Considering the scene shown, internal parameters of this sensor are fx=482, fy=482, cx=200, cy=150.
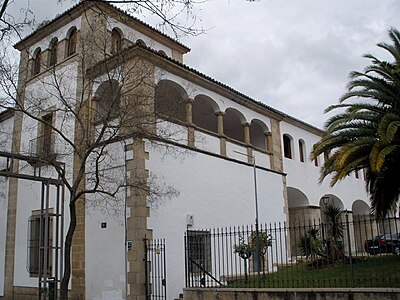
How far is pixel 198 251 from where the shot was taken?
14367 mm

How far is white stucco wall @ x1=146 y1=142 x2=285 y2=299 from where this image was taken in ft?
45.6

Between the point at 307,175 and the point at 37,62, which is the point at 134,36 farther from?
the point at 307,175

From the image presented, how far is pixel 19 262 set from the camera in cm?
1709

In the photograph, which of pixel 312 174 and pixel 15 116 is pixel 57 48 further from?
pixel 312 174

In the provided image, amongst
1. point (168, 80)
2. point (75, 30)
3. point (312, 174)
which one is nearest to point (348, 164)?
point (168, 80)

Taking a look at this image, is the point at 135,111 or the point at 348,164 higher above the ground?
the point at 135,111

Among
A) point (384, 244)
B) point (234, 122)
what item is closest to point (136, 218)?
point (384, 244)

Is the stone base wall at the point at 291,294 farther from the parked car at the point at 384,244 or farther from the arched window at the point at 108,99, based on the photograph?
the arched window at the point at 108,99

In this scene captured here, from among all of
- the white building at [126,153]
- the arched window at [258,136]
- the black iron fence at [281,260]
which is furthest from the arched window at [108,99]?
the arched window at [258,136]

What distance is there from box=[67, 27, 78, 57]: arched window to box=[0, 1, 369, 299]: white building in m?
0.04

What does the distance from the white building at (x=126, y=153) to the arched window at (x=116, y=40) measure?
8cm

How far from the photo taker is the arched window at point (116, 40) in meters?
14.3

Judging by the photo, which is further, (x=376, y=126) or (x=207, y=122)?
(x=207, y=122)

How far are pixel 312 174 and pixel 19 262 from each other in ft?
48.0
